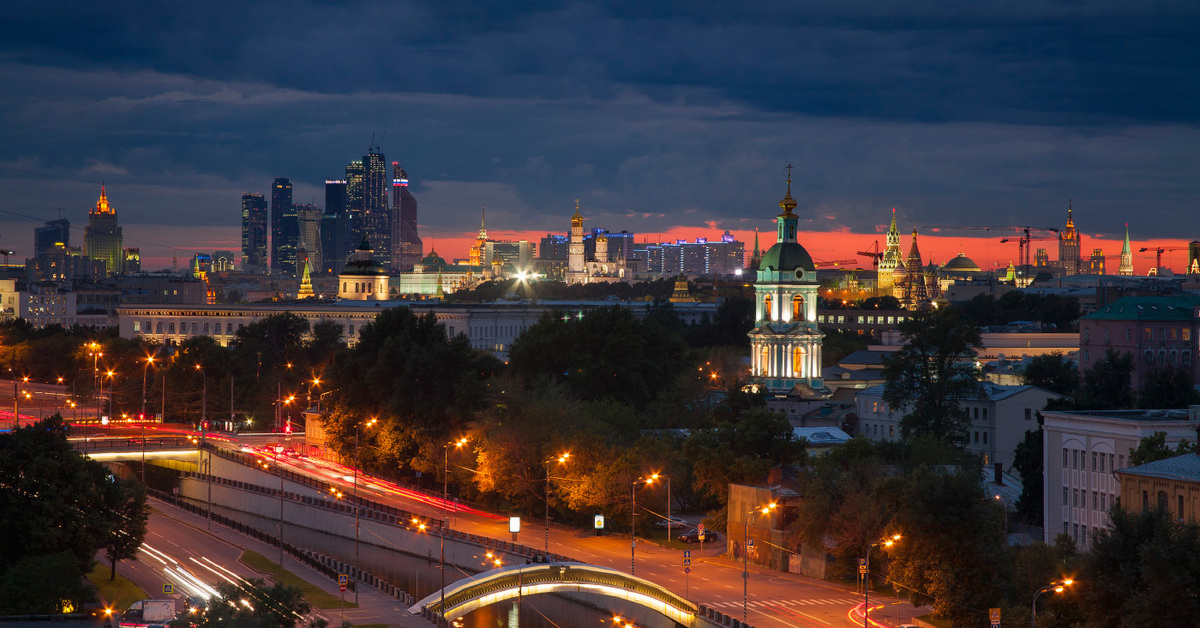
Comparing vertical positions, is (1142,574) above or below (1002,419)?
below

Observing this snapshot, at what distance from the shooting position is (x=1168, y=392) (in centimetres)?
9806

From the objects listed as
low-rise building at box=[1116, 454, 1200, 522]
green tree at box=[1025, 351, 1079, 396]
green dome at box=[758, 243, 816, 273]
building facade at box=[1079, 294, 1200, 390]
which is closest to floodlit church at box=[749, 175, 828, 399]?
green dome at box=[758, 243, 816, 273]

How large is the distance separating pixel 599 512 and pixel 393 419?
2540cm

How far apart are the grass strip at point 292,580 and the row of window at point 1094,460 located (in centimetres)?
3297

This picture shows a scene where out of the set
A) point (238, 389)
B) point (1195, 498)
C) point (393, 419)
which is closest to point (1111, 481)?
point (1195, 498)

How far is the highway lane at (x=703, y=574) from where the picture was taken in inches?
2499

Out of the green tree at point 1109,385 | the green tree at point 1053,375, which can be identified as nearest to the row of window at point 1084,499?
the green tree at point 1109,385

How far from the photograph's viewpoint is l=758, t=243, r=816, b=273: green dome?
12656 centimetres

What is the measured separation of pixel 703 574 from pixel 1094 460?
18.5 m

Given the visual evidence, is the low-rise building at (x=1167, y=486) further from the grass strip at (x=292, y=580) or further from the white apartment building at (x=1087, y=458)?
the grass strip at (x=292, y=580)

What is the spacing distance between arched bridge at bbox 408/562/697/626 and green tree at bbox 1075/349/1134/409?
121 feet

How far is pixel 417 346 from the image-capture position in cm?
11144

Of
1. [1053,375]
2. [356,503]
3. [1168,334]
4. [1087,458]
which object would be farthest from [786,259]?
[1087,458]

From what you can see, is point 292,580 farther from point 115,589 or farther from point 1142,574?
point 1142,574
